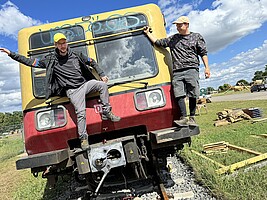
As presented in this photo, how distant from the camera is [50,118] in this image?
4.22 metres

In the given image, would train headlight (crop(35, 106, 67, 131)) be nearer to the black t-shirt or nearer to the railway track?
the black t-shirt

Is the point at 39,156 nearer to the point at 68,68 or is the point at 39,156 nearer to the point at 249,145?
the point at 68,68

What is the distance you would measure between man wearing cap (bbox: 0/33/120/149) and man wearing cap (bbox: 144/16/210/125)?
3.27ft

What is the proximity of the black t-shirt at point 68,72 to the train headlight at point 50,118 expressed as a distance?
38 cm

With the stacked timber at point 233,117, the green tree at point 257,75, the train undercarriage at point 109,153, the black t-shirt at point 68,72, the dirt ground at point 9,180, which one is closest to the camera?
the train undercarriage at point 109,153

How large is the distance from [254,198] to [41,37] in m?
4.04

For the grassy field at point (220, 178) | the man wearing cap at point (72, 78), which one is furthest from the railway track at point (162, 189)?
the man wearing cap at point (72, 78)

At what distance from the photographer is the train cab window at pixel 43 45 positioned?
4.53 meters

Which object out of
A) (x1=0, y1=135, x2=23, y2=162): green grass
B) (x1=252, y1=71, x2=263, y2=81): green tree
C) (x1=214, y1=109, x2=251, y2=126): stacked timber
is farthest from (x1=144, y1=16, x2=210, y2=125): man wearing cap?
(x1=252, y1=71, x2=263, y2=81): green tree

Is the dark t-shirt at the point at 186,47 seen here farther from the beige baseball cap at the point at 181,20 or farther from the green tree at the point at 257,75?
the green tree at the point at 257,75

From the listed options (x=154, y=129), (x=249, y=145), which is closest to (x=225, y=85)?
(x=249, y=145)

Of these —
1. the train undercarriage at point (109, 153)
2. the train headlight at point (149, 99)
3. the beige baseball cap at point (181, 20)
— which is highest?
the beige baseball cap at point (181, 20)

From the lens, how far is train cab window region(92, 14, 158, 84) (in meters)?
4.46

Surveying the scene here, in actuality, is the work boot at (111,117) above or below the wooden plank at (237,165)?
above
